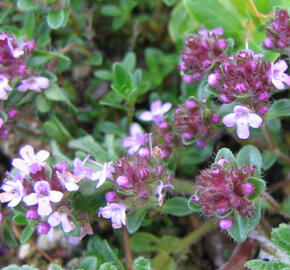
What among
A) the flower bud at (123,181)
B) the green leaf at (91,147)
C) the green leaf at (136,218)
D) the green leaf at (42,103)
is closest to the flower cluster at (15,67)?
the green leaf at (42,103)

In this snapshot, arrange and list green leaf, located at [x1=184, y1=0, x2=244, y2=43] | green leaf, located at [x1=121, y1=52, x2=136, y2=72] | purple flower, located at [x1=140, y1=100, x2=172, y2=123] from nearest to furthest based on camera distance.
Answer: purple flower, located at [x1=140, y1=100, x2=172, y2=123]
green leaf, located at [x1=184, y1=0, x2=244, y2=43]
green leaf, located at [x1=121, y1=52, x2=136, y2=72]

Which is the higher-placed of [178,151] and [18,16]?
[18,16]

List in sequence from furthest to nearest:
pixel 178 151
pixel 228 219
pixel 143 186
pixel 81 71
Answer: pixel 81 71
pixel 178 151
pixel 143 186
pixel 228 219

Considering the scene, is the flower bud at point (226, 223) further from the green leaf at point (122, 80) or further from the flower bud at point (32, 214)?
the green leaf at point (122, 80)

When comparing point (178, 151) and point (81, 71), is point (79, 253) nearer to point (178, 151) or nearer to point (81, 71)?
point (178, 151)

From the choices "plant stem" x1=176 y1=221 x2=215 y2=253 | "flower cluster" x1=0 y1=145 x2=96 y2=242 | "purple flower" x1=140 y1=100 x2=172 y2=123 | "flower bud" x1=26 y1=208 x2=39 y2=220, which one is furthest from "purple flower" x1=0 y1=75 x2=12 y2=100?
"plant stem" x1=176 y1=221 x2=215 y2=253

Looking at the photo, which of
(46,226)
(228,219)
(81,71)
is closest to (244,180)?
(228,219)

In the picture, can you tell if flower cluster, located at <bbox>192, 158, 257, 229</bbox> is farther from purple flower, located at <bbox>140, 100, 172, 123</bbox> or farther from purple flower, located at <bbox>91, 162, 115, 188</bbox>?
purple flower, located at <bbox>140, 100, 172, 123</bbox>

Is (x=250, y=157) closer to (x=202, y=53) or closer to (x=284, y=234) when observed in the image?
(x=284, y=234)

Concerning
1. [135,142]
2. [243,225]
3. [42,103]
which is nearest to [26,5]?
[42,103]
